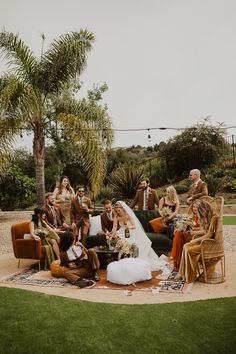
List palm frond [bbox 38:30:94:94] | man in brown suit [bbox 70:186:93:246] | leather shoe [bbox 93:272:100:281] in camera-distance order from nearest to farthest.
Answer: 1. leather shoe [bbox 93:272:100:281]
2. man in brown suit [bbox 70:186:93:246]
3. palm frond [bbox 38:30:94:94]

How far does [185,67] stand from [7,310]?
11.2 meters

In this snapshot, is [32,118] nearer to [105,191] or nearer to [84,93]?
[105,191]

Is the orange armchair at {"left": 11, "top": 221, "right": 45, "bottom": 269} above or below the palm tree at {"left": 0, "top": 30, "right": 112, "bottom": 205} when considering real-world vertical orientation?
below

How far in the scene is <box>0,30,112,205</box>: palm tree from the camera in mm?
12234

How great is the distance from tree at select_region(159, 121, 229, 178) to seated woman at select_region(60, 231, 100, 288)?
14293 mm

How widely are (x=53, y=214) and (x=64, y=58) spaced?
6334mm

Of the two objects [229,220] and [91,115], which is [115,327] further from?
[229,220]

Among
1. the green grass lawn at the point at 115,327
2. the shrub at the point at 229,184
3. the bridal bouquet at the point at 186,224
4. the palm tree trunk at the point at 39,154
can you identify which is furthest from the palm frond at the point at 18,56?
the shrub at the point at 229,184

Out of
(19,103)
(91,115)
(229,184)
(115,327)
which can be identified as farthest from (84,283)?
(229,184)

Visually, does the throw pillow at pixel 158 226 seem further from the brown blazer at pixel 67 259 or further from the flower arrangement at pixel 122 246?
the brown blazer at pixel 67 259

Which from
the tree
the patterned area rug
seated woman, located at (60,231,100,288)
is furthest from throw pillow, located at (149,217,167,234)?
the tree

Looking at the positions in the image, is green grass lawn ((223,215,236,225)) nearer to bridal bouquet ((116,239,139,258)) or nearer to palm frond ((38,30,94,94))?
bridal bouquet ((116,239,139,258))

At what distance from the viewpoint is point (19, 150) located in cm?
2512

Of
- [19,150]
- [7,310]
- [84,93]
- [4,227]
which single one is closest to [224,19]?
[7,310]
